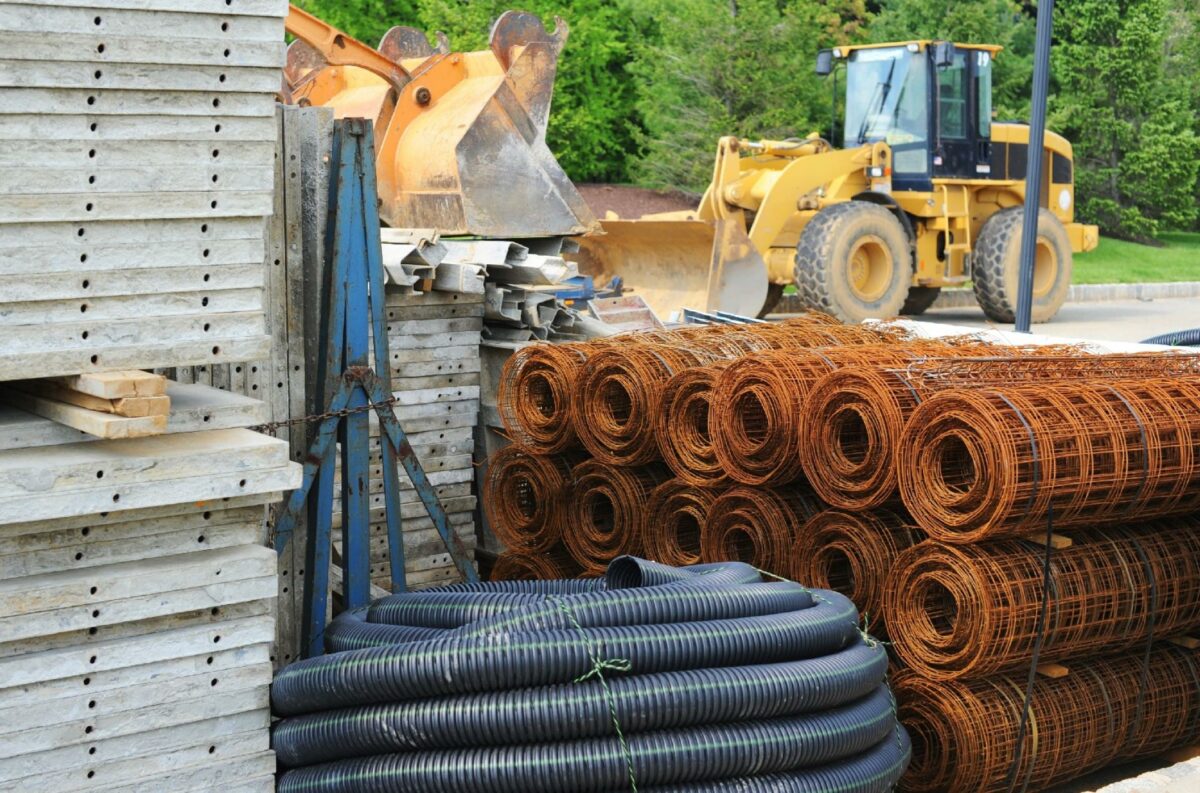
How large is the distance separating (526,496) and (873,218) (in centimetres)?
953

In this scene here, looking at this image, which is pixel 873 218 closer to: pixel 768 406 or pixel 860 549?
pixel 768 406

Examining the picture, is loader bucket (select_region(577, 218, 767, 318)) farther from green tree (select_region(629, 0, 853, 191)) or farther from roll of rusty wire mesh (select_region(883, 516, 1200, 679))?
green tree (select_region(629, 0, 853, 191))

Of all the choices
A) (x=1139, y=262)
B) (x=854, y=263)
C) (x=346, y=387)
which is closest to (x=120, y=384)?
(x=346, y=387)

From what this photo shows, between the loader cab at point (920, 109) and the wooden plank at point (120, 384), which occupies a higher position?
the loader cab at point (920, 109)

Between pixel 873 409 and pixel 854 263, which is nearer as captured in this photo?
pixel 873 409

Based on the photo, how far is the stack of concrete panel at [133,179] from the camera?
3.96 metres

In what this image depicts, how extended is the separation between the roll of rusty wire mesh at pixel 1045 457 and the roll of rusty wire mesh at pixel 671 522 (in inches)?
52.8

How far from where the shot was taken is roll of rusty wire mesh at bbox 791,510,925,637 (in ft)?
19.7

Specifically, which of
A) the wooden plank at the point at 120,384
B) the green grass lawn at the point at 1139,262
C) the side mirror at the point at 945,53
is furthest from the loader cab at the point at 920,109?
the wooden plank at the point at 120,384

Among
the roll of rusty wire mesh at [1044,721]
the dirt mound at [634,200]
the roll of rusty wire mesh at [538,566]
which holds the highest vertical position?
the dirt mound at [634,200]

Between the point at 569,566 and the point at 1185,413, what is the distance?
131 inches

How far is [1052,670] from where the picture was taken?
19.2 ft

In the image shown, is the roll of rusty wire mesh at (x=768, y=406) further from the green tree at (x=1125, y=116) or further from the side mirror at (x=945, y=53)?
the green tree at (x=1125, y=116)

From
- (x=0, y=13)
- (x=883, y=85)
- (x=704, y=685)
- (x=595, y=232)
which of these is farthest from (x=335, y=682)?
(x=883, y=85)
